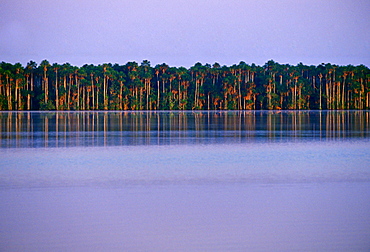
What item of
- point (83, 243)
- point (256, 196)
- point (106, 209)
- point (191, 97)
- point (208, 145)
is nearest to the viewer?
point (83, 243)

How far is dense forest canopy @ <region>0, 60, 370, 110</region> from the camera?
116 m

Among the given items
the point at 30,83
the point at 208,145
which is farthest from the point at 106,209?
the point at 30,83

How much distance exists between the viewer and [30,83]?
126 m

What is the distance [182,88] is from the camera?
12569cm

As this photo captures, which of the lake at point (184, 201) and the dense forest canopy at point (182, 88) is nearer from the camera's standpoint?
the lake at point (184, 201)

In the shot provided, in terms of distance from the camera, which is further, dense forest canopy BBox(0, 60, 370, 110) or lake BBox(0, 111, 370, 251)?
dense forest canopy BBox(0, 60, 370, 110)

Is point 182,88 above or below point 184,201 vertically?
above

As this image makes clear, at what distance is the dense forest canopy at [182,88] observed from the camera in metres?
116

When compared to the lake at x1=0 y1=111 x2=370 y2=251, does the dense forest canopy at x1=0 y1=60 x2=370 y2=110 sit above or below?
above

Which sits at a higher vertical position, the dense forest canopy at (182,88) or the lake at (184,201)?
the dense forest canopy at (182,88)

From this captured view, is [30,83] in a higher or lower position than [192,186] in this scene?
higher

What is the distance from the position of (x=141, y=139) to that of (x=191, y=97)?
327ft

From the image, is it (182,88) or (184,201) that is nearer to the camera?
(184,201)

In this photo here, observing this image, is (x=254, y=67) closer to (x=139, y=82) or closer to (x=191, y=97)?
(x=191, y=97)
